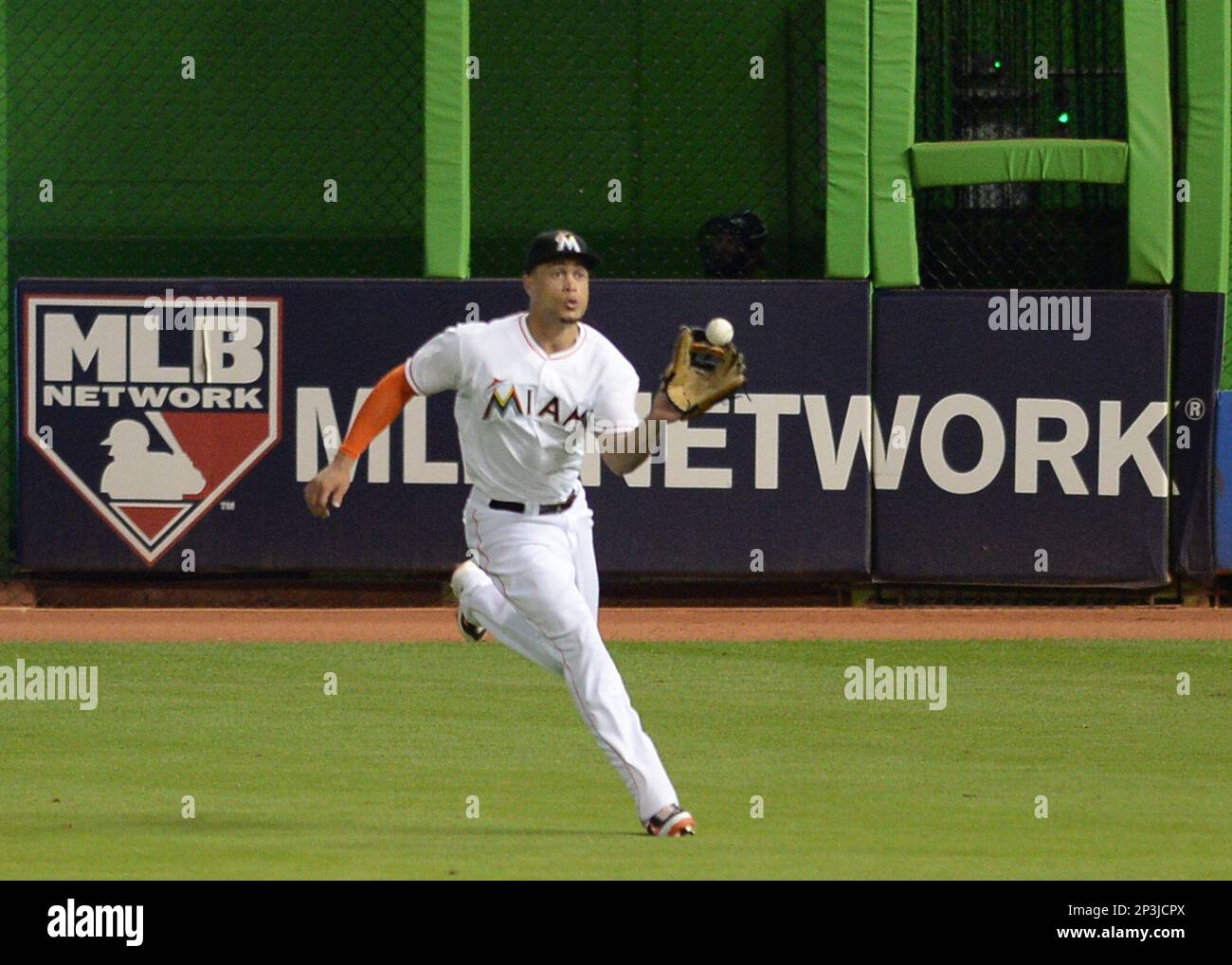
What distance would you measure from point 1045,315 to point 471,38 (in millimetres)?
5415

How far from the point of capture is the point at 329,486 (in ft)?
24.7

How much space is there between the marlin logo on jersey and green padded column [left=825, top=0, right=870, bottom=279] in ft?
27.0

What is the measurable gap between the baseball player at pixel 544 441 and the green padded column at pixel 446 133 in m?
7.87

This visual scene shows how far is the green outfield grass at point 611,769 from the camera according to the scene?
6988 millimetres

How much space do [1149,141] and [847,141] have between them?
2.15m

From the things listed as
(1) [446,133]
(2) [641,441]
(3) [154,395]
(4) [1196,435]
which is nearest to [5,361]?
(3) [154,395]

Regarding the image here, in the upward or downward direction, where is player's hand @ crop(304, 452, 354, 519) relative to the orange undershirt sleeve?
downward

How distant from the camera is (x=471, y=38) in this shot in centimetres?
1775

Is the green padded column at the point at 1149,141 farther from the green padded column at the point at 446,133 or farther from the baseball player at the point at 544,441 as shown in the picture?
the baseball player at the point at 544,441

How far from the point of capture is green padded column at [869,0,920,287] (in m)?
15.6

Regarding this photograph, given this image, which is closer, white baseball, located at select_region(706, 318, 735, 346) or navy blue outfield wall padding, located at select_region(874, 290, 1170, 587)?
white baseball, located at select_region(706, 318, 735, 346)

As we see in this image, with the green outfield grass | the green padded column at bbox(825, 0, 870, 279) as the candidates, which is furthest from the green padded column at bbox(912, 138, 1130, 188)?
the green outfield grass

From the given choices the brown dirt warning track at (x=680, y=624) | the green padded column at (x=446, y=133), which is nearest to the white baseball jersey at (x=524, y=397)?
the brown dirt warning track at (x=680, y=624)

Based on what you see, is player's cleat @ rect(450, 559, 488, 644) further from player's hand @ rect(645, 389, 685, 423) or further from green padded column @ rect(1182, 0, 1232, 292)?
green padded column @ rect(1182, 0, 1232, 292)
